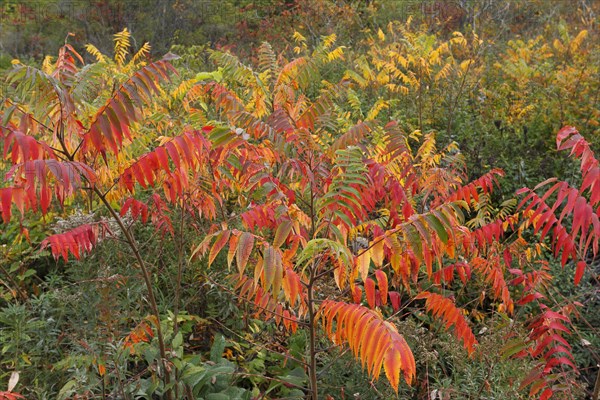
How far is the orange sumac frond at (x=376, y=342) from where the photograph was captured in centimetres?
224

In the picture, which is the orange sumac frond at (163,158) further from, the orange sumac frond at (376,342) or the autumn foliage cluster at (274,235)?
the orange sumac frond at (376,342)

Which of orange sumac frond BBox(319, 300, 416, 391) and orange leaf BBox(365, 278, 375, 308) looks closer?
orange sumac frond BBox(319, 300, 416, 391)

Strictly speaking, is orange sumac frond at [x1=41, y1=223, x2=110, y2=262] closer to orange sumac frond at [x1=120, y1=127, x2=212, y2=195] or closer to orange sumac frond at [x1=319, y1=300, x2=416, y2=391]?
orange sumac frond at [x1=120, y1=127, x2=212, y2=195]

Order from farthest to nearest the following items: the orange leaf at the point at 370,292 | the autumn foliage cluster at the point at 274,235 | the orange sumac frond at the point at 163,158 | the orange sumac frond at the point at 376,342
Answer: the orange sumac frond at the point at 163,158 < the orange leaf at the point at 370,292 < the autumn foliage cluster at the point at 274,235 < the orange sumac frond at the point at 376,342

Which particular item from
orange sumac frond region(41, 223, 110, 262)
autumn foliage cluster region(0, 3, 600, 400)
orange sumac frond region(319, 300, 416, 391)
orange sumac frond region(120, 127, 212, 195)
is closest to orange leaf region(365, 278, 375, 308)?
autumn foliage cluster region(0, 3, 600, 400)

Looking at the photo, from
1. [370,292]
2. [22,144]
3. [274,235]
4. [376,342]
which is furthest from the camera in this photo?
[274,235]

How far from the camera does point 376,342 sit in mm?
2363

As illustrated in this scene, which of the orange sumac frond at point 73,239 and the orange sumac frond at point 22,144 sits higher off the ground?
the orange sumac frond at point 22,144

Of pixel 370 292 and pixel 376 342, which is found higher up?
pixel 376 342

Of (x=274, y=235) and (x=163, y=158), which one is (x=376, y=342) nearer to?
(x=163, y=158)

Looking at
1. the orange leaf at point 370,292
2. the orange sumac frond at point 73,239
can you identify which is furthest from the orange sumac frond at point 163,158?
the orange leaf at point 370,292

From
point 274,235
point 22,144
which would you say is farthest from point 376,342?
point 274,235

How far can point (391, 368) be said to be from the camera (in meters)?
2.23

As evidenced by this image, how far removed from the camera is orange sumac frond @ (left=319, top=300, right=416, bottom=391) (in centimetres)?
224
